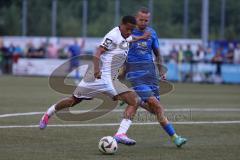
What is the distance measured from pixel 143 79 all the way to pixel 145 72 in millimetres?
315

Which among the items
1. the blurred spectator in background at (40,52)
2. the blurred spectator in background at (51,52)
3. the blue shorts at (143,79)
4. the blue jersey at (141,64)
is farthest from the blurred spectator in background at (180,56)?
the blue jersey at (141,64)

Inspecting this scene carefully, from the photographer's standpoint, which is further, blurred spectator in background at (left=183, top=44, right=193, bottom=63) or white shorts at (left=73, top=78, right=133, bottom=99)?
blurred spectator in background at (left=183, top=44, right=193, bottom=63)

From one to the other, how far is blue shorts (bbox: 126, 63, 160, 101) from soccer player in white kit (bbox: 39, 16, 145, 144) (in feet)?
0.75

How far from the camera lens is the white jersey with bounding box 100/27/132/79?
1106 cm

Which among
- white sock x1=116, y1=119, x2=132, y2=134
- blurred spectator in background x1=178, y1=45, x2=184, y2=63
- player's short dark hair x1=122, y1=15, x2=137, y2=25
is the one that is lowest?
blurred spectator in background x1=178, y1=45, x2=184, y2=63

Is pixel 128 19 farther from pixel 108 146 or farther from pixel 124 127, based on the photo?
pixel 108 146

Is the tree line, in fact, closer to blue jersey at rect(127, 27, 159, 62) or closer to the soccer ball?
blue jersey at rect(127, 27, 159, 62)

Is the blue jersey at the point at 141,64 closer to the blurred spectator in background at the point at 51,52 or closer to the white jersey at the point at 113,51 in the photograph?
the white jersey at the point at 113,51

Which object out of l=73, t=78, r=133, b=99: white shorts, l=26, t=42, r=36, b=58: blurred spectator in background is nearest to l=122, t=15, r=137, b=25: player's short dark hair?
l=73, t=78, r=133, b=99: white shorts

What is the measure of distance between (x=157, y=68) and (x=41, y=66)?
29142mm

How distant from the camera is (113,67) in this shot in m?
11.4

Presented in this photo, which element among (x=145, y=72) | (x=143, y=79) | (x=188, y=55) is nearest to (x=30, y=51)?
(x=188, y=55)

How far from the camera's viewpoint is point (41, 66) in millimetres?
41594

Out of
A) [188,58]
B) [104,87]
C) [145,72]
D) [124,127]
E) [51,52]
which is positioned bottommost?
[51,52]
